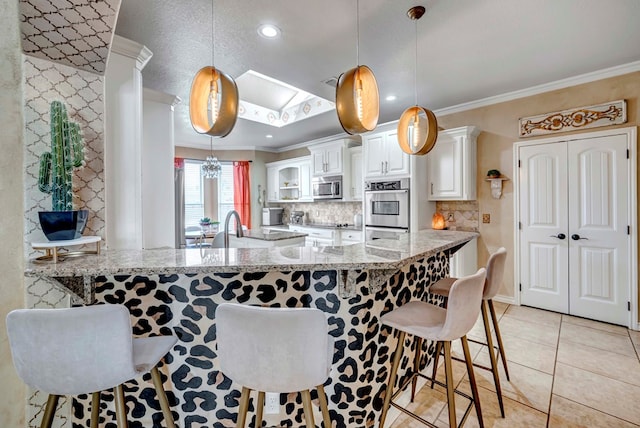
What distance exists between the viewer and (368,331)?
61.4 inches

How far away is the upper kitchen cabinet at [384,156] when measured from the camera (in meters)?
3.95

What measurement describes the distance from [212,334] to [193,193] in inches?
213

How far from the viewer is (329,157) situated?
5.16 meters

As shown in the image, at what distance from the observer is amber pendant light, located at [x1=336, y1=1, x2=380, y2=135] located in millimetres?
1541

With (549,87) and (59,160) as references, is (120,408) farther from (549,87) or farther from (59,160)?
(549,87)

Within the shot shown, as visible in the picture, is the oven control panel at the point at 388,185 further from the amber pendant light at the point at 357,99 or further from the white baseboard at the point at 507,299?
the amber pendant light at the point at 357,99

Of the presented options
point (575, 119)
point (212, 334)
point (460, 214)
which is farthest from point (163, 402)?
point (575, 119)

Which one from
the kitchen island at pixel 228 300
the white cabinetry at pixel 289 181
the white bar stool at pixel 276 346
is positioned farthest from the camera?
the white cabinetry at pixel 289 181

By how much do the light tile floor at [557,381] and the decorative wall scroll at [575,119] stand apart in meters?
2.13

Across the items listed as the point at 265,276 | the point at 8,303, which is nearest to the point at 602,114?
the point at 265,276

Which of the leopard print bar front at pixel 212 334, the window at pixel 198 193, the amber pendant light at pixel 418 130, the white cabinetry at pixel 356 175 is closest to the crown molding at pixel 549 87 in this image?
the white cabinetry at pixel 356 175

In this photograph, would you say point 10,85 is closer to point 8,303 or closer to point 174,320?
point 8,303

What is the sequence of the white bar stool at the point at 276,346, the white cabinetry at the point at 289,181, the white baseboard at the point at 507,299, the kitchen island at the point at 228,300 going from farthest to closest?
the white cabinetry at the point at 289,181
the white baseboard at the point at 507,299
the kitchen island at the point at 228,300
the white bar stool at the point at 276,346

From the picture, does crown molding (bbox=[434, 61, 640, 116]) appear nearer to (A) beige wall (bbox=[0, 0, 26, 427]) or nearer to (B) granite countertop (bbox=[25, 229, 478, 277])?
(B) granite countertop (bbox=[25, 229, 478, 277])
